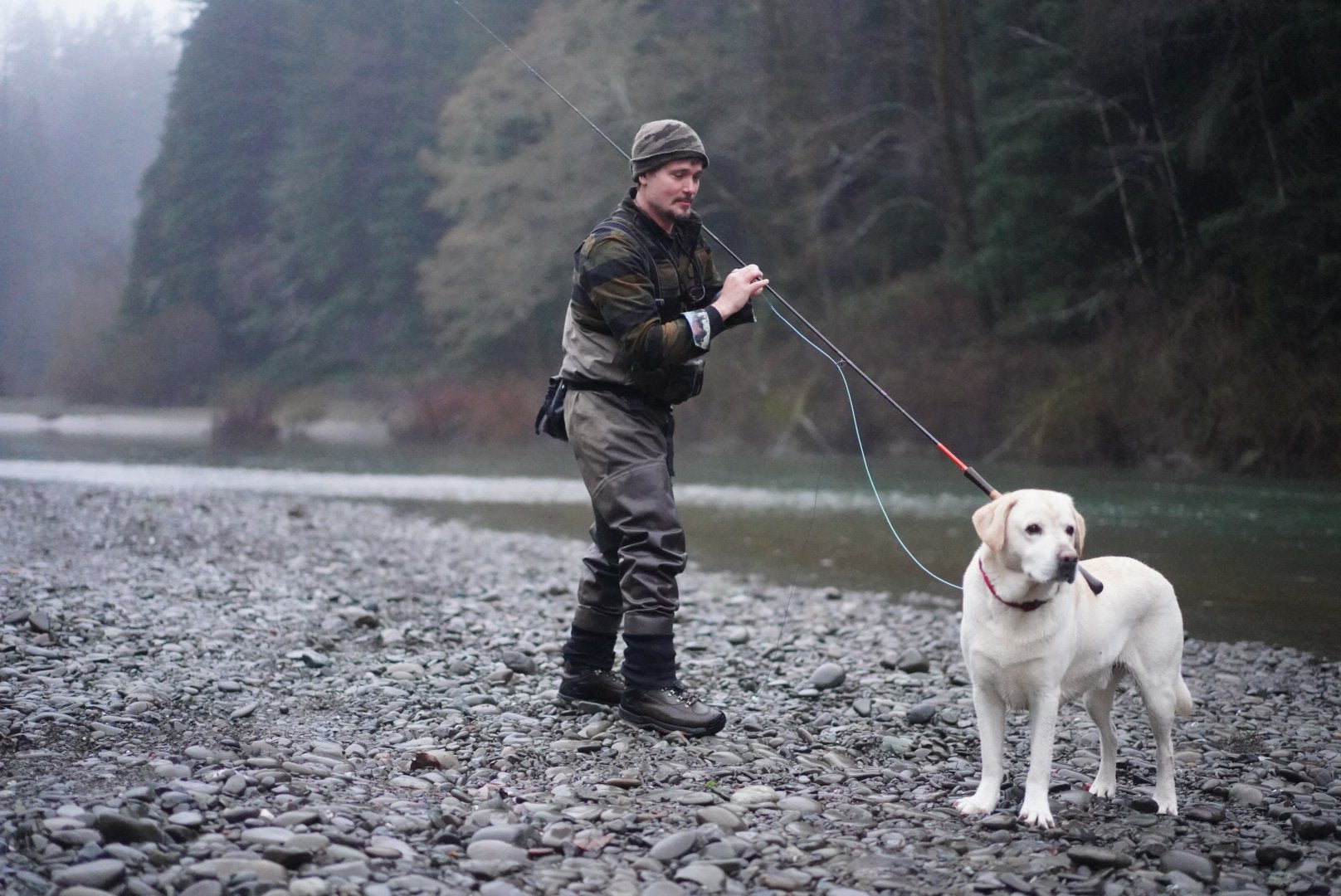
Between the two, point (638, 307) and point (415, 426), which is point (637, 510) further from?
point (415, 426)

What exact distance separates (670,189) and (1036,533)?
2.05m

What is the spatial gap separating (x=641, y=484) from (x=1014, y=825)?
6.28ft

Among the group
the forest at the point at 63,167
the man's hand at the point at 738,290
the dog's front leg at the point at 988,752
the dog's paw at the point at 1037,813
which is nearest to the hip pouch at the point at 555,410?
the man's hand at the point at 738,290

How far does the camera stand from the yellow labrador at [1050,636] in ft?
13.1

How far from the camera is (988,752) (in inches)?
165

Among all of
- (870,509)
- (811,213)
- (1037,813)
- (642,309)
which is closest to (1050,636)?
(1037,813)

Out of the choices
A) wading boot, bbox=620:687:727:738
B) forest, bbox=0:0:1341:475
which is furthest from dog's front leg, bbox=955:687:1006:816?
forest, bbox=0:0:1341:475

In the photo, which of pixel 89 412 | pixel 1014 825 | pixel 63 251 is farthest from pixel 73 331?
pixel 1014 825

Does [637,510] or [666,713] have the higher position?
[637,510]

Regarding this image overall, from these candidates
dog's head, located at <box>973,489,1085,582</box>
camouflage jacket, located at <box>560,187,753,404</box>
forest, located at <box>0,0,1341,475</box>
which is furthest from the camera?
forest, located at <box>0,0,1341,475</box>

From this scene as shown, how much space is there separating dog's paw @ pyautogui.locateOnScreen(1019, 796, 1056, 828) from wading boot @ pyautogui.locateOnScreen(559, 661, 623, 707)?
1.92 m

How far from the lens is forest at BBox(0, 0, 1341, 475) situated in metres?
20.9

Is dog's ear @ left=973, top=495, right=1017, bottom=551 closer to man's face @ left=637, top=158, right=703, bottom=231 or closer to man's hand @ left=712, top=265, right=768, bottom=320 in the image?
man's hand @ left=712, top=265, right=768, bottom=320

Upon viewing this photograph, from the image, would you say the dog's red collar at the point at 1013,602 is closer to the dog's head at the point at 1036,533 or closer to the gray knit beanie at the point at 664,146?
the dog's head at the point at 1036,533
